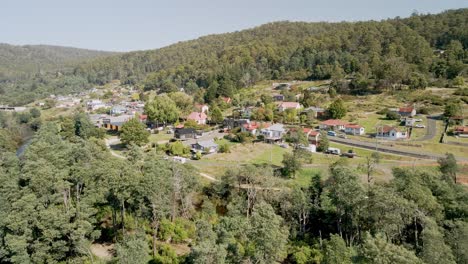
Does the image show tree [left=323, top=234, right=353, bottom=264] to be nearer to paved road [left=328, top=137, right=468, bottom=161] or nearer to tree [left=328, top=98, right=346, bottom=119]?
paved road [left=328, top=137, right=468, bottom=161]

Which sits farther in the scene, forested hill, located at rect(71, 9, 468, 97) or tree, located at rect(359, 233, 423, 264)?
forested hill, located at rect(71, 9, 468, 97)

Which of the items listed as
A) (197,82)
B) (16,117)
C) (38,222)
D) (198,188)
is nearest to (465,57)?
(197,82)

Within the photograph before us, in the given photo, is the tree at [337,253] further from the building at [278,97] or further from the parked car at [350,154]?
the building at [278,97]

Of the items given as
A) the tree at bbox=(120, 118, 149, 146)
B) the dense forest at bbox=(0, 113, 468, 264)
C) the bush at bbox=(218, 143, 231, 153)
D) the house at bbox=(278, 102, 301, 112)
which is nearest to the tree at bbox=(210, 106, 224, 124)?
the house at bbox=(278, 102, 301, 112)

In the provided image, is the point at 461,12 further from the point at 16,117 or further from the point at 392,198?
the point at 16,117

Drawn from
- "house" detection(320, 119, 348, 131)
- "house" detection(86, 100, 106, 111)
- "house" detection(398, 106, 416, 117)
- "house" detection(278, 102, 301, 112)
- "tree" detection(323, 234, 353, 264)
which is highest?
"house" detection(278, 102, 301, 112)
